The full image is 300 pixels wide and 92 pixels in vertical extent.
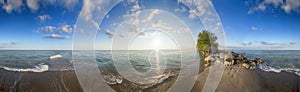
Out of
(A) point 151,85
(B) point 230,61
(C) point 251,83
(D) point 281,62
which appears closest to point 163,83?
(A) point 151,85

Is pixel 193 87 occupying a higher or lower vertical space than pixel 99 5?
lower

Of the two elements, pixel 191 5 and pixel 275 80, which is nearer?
pixel 191 5

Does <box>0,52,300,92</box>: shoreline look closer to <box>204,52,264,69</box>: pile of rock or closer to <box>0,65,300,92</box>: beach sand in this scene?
<box>0,65,300,92</box>: beach sand

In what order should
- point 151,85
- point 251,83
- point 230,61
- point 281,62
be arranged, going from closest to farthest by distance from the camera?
point 151,85
point 251,83
point 230,61
point 281,62

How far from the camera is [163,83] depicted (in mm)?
6926

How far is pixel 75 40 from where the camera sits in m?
4.46

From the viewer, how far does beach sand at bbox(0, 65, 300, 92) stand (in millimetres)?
6477

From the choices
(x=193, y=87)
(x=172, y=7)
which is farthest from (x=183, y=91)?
(x=172, y=7)

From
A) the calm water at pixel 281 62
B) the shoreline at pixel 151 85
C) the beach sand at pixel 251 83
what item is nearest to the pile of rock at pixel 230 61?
the calm water at pixel 281 62

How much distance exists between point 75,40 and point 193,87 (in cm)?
441

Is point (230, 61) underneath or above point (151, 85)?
above

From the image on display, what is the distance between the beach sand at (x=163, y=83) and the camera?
648 cm

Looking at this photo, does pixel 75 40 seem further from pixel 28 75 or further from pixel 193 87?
pixel 28 75

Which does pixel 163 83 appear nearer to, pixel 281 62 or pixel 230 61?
pixel 230 61
